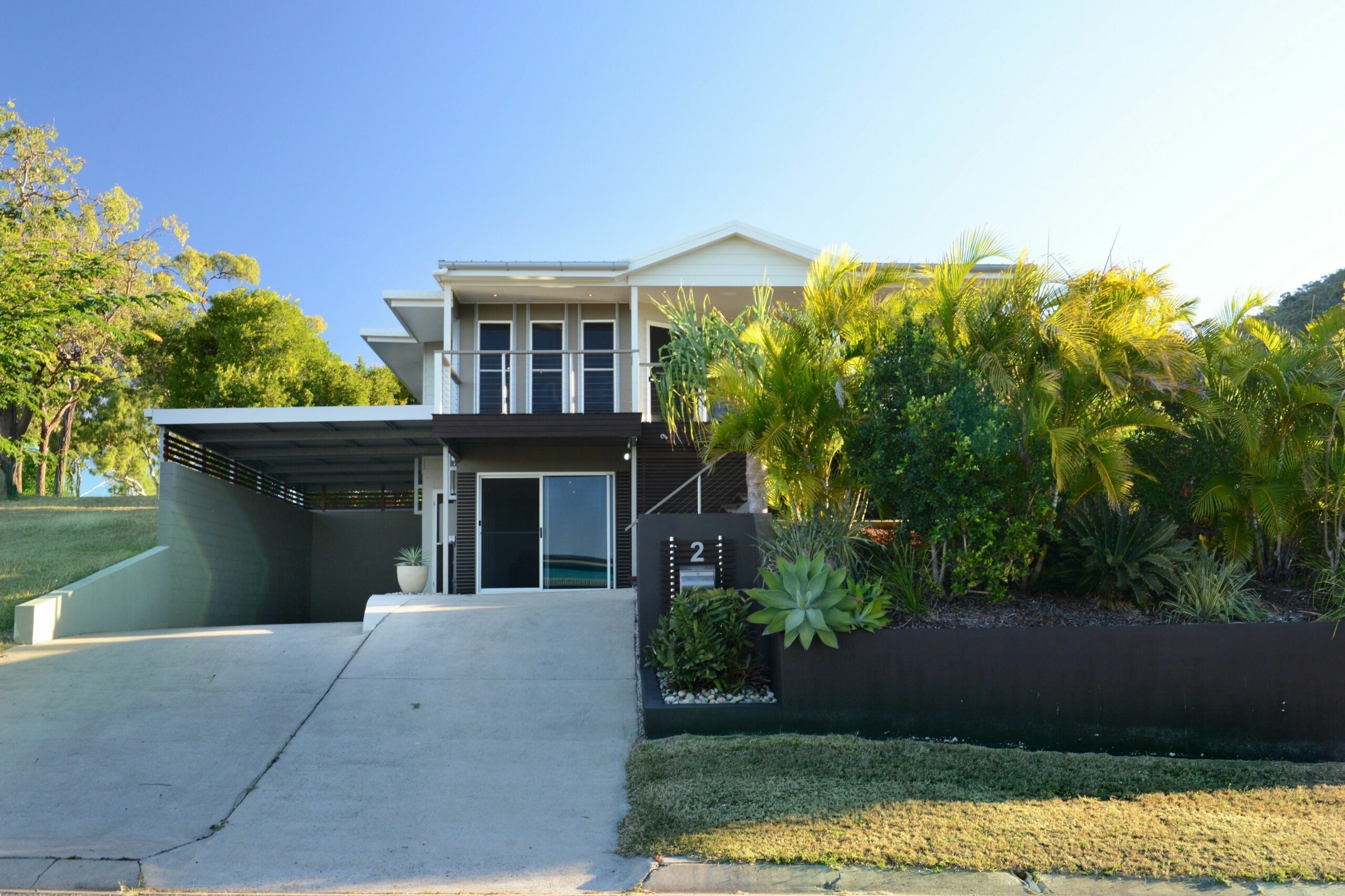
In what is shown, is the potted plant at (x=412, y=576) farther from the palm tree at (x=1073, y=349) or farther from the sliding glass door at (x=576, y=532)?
the palm tree at (x=1073, y=349)

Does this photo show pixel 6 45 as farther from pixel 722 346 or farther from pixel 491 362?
pixel 722 346

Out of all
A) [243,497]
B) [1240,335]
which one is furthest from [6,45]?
[1240,335]

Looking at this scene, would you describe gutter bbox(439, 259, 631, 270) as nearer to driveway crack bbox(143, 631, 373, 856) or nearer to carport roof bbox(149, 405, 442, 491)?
carport roof bbox(149, 405, 442, 491)

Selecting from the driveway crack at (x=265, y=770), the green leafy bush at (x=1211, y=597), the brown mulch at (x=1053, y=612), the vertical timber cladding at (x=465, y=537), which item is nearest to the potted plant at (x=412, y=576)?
the vertical timber cladding at (x=465, y=537)

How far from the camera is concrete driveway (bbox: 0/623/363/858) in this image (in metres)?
5.76

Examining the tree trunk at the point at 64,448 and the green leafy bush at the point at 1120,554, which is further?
the tree trunk at the point at 64,448

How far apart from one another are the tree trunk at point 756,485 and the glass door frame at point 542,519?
15.5 ft

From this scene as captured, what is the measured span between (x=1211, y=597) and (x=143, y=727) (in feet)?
29.1

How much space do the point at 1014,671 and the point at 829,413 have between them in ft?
8.88

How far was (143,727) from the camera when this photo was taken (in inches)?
299

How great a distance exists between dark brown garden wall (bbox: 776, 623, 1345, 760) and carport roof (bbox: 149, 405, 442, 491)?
26.8ft

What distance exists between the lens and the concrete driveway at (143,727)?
5.76 meters

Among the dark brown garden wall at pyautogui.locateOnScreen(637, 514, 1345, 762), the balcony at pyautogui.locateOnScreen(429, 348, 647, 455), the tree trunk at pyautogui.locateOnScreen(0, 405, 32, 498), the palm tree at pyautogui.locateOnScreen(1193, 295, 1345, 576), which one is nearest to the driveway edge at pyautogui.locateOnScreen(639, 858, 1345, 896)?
the dark brown garden wall at pyautogui.locateOnScreen(637, 514, 1345, 762)

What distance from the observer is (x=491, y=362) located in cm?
1555
